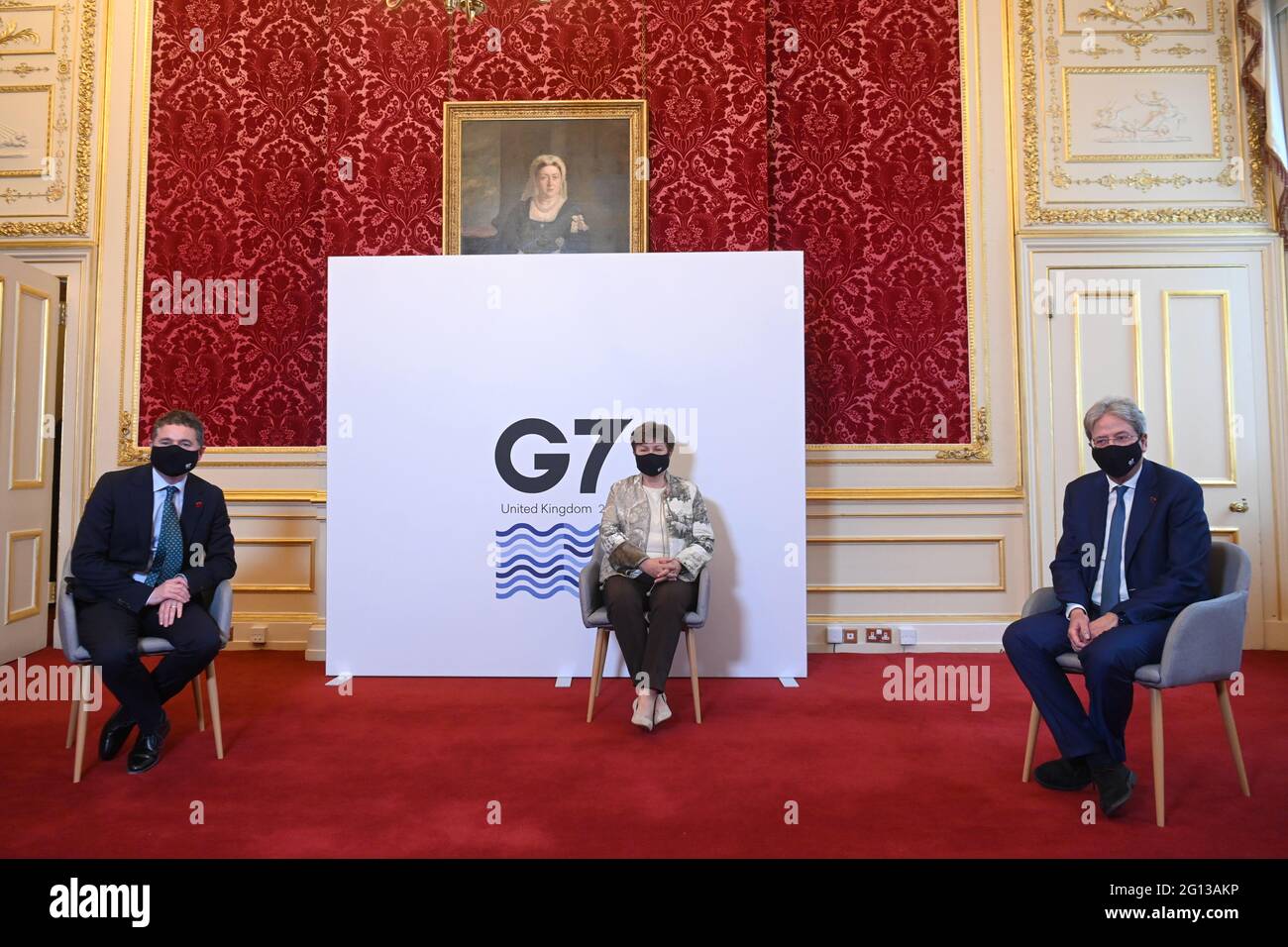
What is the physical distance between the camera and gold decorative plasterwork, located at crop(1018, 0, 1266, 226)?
539 centimetres

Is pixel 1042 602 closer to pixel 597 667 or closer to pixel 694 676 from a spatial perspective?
pixel 694 676

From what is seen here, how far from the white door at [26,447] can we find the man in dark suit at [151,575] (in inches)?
88.8

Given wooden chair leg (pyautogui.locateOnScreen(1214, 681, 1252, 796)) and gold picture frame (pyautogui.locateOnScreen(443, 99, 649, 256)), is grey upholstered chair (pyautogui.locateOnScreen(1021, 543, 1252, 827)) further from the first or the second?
gold picture frame (pyautogui.locateOnScreen(443, 99, 649, 256))

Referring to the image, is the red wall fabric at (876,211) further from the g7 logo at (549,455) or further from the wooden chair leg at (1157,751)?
the wooden chair leg at (1157,751)

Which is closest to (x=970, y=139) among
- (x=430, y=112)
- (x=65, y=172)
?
(x=430, y=112)

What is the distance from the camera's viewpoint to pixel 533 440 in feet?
15.0

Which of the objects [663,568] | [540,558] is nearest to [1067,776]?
[663,568]

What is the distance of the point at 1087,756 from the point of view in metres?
2.83

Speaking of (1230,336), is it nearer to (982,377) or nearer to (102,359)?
(982,377)

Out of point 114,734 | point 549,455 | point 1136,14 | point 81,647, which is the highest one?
point 1136,14

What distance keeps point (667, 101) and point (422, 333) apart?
2.21m

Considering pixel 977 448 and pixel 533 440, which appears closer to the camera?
pixel 533 440

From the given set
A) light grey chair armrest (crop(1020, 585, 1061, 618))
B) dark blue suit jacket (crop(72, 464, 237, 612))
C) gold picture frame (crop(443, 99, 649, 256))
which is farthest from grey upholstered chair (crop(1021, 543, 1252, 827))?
gold picture frame (crop(443, 99, 649, 256))

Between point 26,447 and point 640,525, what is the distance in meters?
3.86
